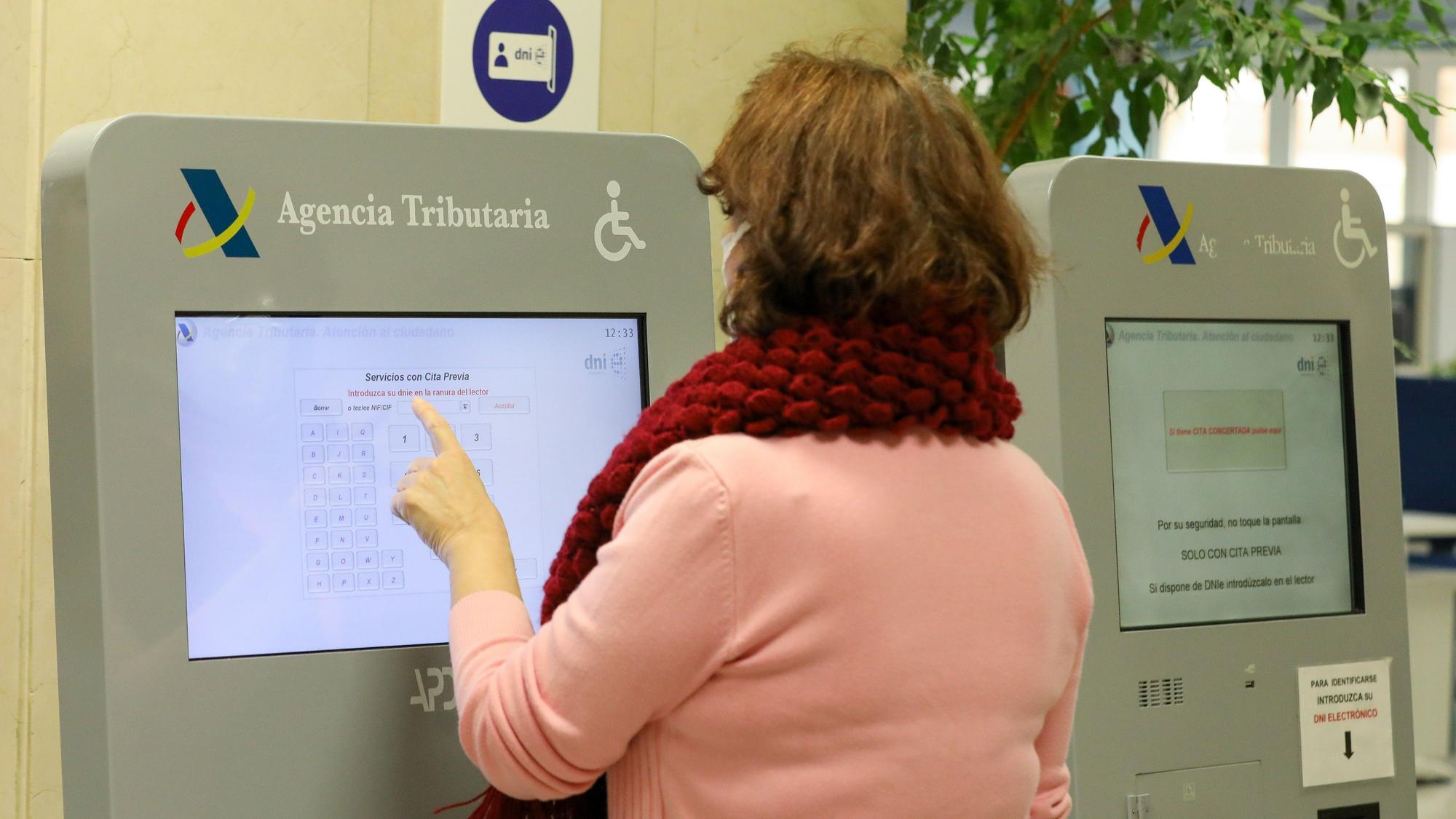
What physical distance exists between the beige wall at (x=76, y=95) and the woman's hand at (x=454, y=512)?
0.81m

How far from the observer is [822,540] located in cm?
92

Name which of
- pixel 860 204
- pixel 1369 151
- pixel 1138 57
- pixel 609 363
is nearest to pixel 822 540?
pixel 860 204

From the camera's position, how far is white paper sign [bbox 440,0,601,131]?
6.38ft

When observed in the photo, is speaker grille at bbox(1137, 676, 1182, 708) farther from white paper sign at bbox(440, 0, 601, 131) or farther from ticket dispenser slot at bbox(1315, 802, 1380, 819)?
white paper sign at bbox(440, 0, 601, 131)

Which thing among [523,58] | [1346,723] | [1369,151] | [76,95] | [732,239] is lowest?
[1346,723]

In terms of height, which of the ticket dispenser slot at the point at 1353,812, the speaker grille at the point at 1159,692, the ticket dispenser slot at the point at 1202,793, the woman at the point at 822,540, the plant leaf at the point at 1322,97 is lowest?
the ticket dispenser slot at the point at 1353,812

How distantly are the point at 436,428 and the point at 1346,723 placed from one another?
3.85 feet

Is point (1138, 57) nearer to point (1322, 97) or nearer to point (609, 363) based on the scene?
point (1322, 97)

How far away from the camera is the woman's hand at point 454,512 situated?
1.08 metres

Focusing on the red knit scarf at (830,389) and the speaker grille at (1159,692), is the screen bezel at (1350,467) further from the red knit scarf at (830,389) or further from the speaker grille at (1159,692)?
the red knit scarf at (830,389)

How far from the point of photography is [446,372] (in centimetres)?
130

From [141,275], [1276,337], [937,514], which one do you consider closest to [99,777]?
[141,275]

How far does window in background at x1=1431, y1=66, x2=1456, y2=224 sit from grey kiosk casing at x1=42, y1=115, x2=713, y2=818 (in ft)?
28.8

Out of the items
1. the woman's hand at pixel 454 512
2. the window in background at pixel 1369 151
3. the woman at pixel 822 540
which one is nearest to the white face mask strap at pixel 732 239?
the woman at pixel 822 540
